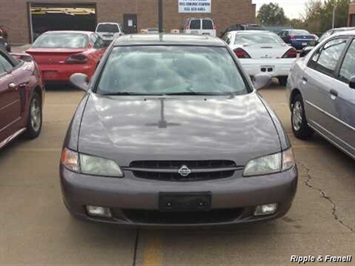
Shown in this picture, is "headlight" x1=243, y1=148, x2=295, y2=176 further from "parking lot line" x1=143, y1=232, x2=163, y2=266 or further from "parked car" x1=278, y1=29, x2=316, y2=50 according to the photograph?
"parked car" x1=278, y1=29, x2=316, y2=50

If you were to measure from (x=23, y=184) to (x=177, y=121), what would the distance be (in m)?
2.07

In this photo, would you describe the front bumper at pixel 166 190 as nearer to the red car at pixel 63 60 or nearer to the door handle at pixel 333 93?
the door handle at pixel 333 93

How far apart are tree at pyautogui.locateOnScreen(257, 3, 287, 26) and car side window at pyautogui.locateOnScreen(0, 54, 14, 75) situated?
8473 cm

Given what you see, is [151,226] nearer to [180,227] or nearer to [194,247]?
[180,227]

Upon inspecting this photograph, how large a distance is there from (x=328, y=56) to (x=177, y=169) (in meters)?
3.52

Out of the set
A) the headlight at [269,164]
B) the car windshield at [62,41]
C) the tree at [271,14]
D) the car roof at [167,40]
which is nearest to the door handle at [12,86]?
the car roof at [167,40]

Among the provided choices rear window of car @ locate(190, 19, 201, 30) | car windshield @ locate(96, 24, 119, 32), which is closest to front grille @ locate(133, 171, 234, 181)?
rear window of car @ locate(190, 19, 201, 30)

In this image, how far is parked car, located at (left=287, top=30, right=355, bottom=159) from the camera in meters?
5.18

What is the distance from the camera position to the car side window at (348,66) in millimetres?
5355

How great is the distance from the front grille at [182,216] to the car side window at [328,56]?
117 inches

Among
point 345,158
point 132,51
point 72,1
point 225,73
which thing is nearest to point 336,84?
point 345,158

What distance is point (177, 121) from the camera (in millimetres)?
3859

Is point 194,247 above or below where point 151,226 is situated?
below

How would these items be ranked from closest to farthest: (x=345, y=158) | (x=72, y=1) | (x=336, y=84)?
(x=336, y=84), (x=345, y=158), (x=72, y=1)
